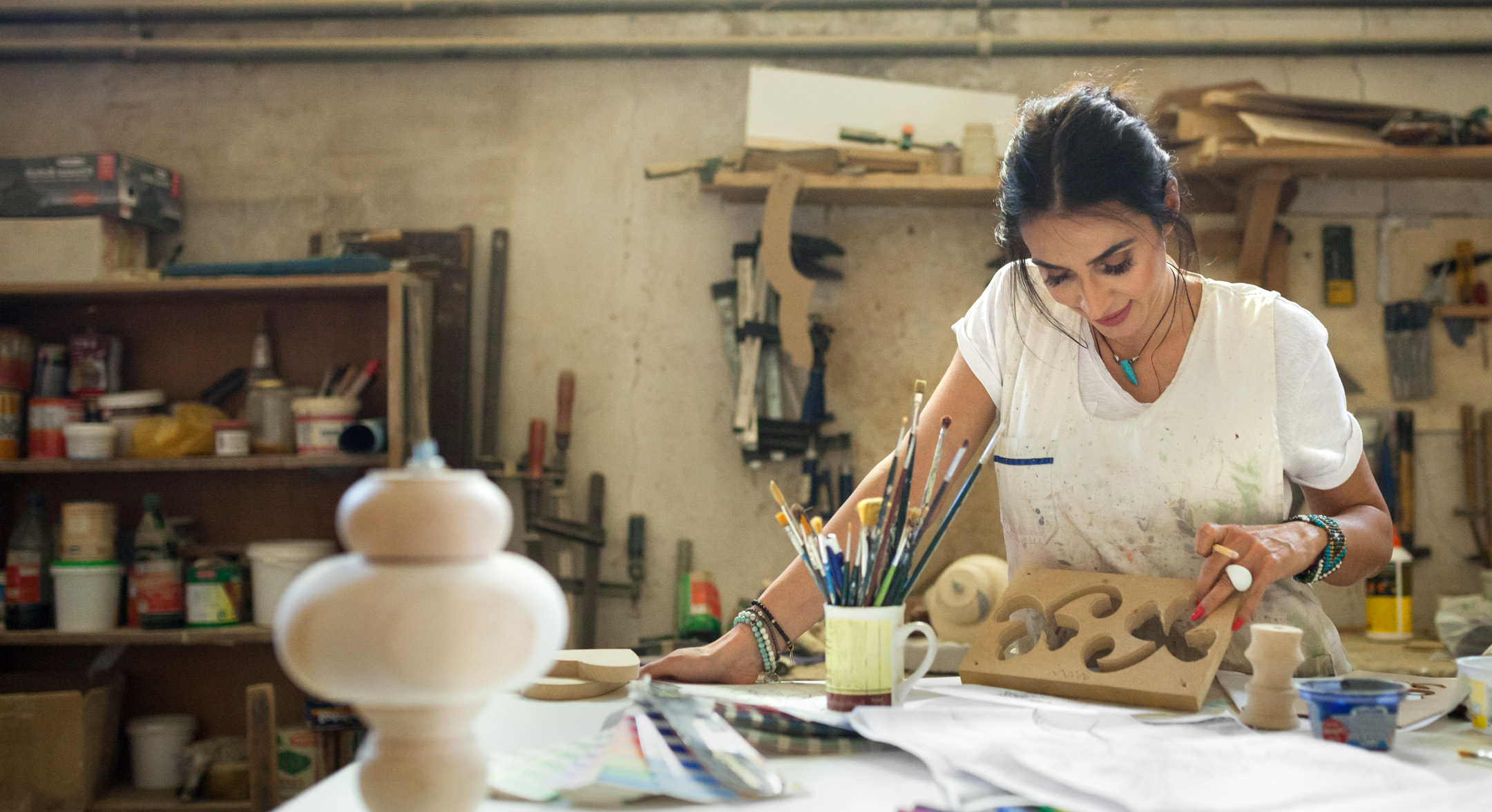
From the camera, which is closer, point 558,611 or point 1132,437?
point 558,611

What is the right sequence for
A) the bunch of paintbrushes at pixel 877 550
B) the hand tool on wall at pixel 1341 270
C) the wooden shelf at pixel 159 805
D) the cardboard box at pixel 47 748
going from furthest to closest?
the hand tool on wall at pixel 1341 270 < the wooden shelf at pixel 159 805 < the cardboard box at pixel 47 748 < the bunch of paintbrushes at pixel 877 550

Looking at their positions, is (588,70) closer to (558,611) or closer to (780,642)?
(780,642)

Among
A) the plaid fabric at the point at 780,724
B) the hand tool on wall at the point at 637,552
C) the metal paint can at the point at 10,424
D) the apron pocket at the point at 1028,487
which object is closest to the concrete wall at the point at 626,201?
the hand tool on wall at the point at 637,552

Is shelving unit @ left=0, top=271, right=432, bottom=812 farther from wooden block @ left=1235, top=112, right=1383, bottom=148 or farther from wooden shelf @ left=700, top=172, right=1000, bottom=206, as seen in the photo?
wooden block @ left=1235, top=112, right=1383, bottom=148

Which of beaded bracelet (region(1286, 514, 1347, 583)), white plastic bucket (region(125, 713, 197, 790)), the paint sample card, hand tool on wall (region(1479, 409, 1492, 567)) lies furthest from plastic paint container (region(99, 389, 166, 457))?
hand tool on wall (region(1479, 409, 1492, 567))

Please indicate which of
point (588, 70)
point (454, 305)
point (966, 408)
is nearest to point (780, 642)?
point (966, 408)

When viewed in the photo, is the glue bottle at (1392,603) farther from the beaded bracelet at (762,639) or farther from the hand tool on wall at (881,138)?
the beaded bracelet at (762,639)

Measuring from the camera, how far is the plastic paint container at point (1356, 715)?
99 centimetres

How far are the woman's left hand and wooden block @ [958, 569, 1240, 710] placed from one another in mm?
14

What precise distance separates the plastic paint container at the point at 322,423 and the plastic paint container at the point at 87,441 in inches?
23.8

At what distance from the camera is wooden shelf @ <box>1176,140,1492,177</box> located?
10.6 feet

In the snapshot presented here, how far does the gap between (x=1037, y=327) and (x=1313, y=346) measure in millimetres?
383

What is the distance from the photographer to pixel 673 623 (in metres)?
3.68

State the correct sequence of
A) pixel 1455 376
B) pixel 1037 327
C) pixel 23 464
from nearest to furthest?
1. pixel 1037 327
2. pixel 23 464
3. pixel 1455 376
